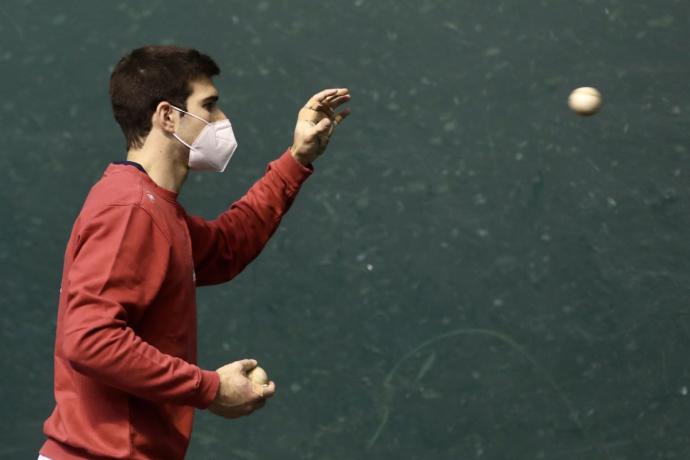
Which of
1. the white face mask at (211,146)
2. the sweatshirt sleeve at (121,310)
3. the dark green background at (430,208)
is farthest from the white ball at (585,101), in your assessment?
the sweatshirt sleeve at (121,310)

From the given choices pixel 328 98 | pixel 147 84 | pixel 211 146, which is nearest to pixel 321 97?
pixel 328 98

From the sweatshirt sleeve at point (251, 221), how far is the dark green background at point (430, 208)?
905 mm

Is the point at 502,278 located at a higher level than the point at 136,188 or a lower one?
lower

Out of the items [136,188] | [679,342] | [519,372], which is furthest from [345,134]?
[136,188]

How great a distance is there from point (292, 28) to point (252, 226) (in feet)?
3.53

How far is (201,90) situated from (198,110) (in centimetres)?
5

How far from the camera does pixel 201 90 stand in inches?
132

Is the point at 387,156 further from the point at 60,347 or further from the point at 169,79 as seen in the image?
the point at 60,347

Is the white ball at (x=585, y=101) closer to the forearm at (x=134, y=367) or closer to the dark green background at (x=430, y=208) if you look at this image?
the dark green background at (x=430, y=208)

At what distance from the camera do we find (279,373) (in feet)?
15.2

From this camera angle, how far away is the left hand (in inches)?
141

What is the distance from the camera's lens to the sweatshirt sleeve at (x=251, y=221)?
11.8ft

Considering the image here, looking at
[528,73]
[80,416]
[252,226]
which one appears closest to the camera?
[80,416]

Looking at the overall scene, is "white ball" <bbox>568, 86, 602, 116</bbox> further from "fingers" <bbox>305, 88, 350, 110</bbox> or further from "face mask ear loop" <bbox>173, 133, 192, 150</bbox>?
"face mask ear loop" <bbox>173, 133, 192, 150</bbox>
